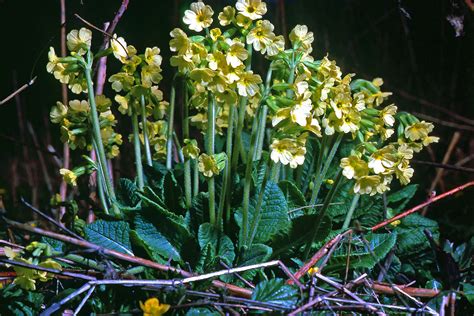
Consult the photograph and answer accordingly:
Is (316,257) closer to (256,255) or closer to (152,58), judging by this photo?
(256,255)

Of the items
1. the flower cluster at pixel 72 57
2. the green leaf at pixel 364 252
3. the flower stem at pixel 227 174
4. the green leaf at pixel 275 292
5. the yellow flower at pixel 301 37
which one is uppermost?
the yellow flower at pixel 301 37

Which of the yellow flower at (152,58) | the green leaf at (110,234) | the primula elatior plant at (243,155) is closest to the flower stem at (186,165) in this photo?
the primula elatior plant at (243,155)

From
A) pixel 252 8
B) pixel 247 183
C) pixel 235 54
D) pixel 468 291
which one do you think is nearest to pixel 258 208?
pixel 247 183

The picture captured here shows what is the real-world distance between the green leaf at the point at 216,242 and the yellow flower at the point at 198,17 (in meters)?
0.57

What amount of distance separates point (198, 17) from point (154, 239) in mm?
683

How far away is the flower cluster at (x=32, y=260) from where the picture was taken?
166 cm

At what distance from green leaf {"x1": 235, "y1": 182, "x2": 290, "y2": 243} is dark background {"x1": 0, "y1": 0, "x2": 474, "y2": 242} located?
0.84m

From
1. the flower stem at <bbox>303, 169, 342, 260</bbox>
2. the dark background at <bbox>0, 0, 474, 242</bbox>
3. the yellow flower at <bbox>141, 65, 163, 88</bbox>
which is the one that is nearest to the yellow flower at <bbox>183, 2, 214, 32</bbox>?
the yellow flower at <bbox>141, 65, 163, 88</bbox>

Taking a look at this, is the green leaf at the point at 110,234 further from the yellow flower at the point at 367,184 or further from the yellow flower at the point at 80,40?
the yellow flower at the point at 367,184

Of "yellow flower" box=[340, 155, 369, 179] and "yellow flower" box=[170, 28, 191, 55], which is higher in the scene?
"yellow flower" box=[170, 28, 191, 55]

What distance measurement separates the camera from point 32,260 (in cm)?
166

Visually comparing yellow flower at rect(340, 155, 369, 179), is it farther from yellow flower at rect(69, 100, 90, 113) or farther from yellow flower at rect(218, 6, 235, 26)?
yellow flower at rect(69, 100, 90, 113)

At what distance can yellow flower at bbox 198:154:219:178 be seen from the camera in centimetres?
184

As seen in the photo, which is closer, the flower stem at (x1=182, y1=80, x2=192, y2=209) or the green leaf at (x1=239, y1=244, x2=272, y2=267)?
the green leaf at (x1=239, y1=244, x2=272, y2=267)
